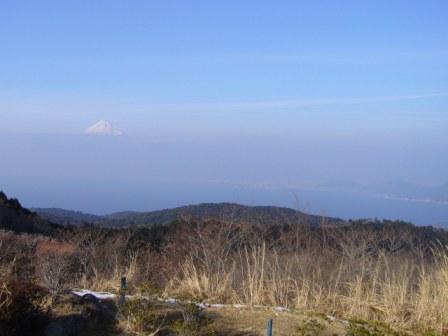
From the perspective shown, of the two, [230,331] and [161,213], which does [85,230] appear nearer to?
[230,331]

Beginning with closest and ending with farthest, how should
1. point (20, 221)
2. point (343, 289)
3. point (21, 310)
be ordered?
point (21, 310) → point (343, 289) → point (20, 221)

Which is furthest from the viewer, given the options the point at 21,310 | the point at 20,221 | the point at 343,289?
the point at 20,221

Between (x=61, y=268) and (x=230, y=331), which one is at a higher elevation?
(x=61, y=268)

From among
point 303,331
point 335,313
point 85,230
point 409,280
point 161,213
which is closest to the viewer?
point 303,331

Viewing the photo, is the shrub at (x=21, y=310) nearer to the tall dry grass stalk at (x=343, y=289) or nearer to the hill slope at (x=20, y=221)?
the tall dry grass stalk at (x=343, y=289)

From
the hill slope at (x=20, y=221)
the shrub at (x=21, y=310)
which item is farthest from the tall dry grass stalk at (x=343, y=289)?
the hill slope at (x=20, y=221)

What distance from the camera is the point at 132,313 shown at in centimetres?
646

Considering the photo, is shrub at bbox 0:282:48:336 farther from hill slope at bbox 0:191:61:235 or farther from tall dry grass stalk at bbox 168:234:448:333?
hill slope at bbox 0:191:61:235

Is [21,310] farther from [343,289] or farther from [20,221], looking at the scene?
[20,221]

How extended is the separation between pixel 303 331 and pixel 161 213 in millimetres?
27093

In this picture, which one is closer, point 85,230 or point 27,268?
point 27,268

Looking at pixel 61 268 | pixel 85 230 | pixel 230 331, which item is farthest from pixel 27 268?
pixel 85 230

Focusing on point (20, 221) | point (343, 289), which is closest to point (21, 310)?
point (343, 289)

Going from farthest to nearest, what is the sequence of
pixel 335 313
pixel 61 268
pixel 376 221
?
pixel 376 221, pixel 335 313, pixel 61 268
